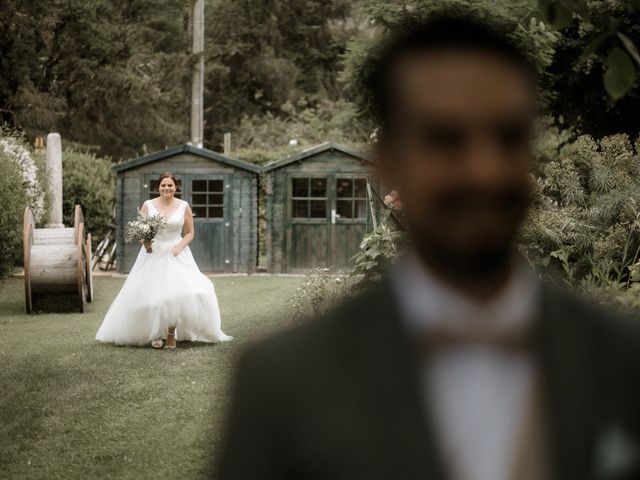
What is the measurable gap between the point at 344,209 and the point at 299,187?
1.19 m

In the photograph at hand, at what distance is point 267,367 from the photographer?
42.5 inches

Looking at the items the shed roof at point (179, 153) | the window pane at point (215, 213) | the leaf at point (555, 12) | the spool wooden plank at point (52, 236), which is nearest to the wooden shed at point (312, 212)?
the shed roof at point (179, 153)

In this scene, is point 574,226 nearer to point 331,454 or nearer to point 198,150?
point 331,454

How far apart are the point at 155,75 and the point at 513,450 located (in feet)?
119

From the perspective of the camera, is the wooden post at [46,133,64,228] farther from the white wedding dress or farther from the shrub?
the white wedding dress

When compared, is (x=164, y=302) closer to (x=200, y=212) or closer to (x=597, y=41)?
(x=597, y=41)

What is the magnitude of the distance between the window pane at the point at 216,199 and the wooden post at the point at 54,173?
535 centimetres

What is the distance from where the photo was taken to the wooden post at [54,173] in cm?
1903

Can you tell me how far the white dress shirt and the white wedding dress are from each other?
11198mm

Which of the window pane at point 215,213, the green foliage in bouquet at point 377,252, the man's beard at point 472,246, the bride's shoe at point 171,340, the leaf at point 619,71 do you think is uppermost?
the leaf at point 619,71

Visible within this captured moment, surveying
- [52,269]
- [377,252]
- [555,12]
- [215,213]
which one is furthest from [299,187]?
[555,12]

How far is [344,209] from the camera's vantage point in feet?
79.9

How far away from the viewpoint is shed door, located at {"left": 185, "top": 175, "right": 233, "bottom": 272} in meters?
24.1

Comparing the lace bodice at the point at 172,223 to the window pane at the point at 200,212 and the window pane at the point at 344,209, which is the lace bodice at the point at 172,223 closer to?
the window pane at the point at 200,212
